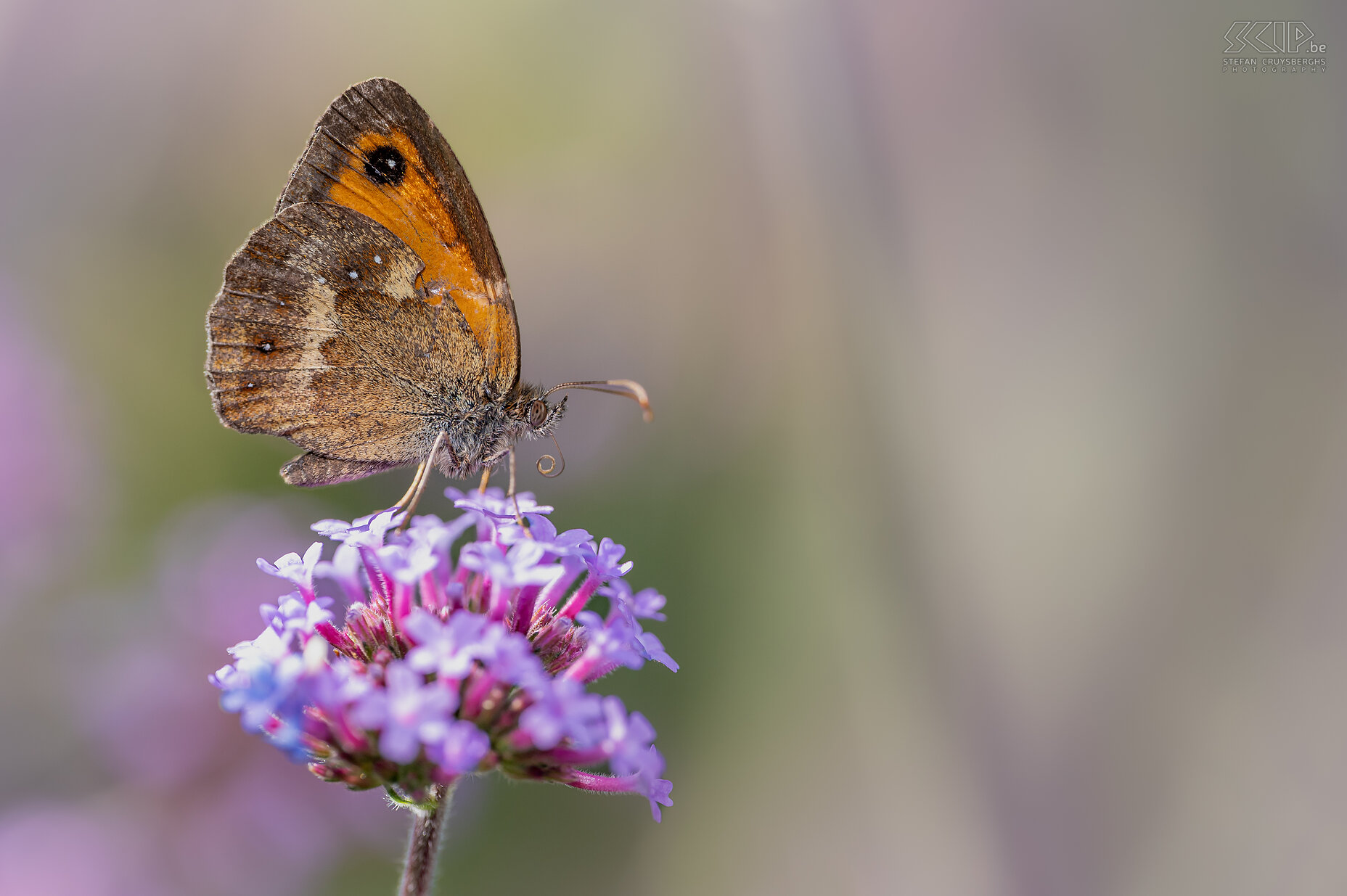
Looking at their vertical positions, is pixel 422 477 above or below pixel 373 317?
below

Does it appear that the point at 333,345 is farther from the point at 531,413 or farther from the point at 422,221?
the point at 531,413

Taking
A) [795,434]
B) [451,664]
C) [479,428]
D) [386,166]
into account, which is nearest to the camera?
[451,664]

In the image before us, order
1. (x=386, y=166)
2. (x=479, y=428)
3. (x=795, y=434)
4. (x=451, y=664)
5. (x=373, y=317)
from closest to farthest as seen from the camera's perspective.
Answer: (x=451, y=664) → (x=386, y=166) → (x=373, y=317) → (x=479, y=428) → (x=795, y=434)

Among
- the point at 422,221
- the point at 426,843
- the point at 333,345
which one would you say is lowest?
the point at 426,843

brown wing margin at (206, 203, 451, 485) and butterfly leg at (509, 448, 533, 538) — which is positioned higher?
brown wing margin at (206, 203, 451, 485)

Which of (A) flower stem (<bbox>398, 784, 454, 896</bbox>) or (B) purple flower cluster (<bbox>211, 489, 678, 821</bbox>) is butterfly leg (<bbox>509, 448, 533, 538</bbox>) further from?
(A) flower stem (<bbox>398, 784, 454, 896</bbox>)

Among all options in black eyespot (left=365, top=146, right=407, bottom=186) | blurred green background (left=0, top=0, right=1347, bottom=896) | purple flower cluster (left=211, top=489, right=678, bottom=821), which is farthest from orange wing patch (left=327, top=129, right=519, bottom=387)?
blurred green background (left=0, top=0, right=1347, bottom=896)

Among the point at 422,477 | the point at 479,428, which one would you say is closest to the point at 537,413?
the point at 479,428

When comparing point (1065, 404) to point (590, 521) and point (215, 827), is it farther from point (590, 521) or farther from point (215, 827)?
point (215, 827)

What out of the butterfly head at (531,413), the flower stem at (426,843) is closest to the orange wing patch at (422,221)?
the butterfly head at (531,413)
